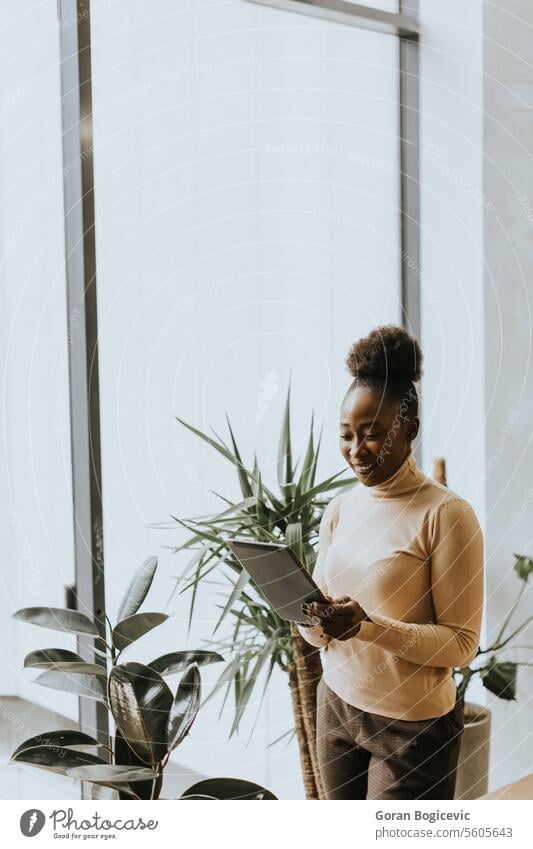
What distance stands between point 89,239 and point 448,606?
0.63m

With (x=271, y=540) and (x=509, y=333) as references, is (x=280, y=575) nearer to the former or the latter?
(x=271, y=540)

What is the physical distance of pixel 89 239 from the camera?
3.79ft

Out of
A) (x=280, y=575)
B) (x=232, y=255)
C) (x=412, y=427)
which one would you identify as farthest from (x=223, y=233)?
(x=280, y=575)

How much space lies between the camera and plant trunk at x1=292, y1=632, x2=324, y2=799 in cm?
121

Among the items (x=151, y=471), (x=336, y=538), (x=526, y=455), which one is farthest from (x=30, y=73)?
(x=526, y=455)

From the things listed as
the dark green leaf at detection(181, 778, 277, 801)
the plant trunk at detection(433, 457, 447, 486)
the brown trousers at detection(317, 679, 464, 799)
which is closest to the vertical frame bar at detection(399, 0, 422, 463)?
the plant trunk at detection(433, 457, 447, 486)

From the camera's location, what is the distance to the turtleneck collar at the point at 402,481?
1.02 meters

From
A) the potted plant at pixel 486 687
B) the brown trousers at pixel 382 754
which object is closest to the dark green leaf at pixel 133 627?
the brown trousers at pixel 382 754

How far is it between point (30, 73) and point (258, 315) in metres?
0.43

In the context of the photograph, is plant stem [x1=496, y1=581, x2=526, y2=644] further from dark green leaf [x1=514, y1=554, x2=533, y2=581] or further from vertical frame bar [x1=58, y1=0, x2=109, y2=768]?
vertical frame bar [x1=58, y1=0, x2=109, y2=768]

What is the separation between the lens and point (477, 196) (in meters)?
1.18

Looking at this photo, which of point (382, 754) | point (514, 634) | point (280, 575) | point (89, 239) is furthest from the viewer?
point (514, 634)
